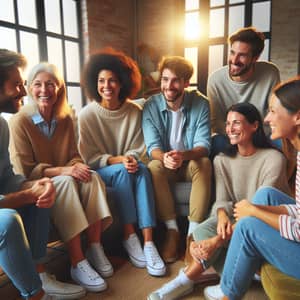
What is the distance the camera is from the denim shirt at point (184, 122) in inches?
83.9

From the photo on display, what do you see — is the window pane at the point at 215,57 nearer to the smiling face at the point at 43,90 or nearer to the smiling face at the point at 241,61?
the smiling face at the point at 241,61

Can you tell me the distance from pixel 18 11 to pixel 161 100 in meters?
2.87

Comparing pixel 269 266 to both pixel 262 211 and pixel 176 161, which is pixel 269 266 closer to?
pixel 262 211

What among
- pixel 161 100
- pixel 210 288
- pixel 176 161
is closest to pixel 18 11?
pixel 161 100

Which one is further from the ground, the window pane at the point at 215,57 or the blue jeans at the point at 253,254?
the window pane at the point at 215,57

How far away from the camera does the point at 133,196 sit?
6.40 ft

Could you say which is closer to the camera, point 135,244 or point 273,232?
point 273,232

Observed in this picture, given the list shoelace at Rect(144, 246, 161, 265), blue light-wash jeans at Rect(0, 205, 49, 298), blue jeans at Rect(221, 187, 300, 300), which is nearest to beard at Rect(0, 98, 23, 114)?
blue light-wash jeans at Rect(0, 205, 49, 298)

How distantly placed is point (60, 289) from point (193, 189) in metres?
0.89

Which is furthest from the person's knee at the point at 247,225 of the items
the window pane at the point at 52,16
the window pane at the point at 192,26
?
the window pane at the point at 192,26

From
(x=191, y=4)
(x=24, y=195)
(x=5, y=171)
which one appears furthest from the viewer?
(x=191, y=4)

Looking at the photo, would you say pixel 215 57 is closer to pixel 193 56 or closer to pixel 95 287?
pixel 193 56

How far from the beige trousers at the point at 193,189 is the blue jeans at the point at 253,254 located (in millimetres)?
650

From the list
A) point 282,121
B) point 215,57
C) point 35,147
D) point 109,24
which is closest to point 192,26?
point 215,57
